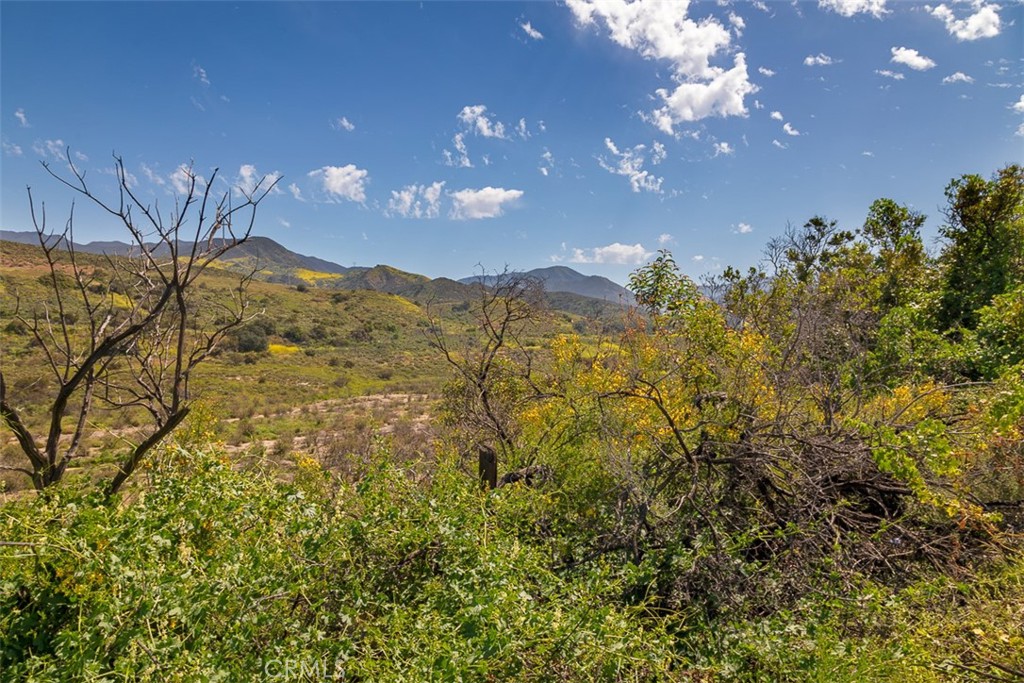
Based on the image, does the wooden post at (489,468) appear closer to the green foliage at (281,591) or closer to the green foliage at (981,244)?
the green foliage at (281,591)

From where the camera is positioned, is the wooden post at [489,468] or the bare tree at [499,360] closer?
the wooden post at [489,468]

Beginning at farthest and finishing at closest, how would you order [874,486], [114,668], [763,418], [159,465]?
[763,418], [874,486], [159,465], [114,668]

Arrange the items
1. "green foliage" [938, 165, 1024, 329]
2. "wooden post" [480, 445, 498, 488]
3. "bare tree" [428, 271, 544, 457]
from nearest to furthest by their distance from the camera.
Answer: "wooden post" [480, 445, 498, 488] < "bare tree" [428, 271, 544, 457] < "green foliage" [938, 165, 1024, 329]

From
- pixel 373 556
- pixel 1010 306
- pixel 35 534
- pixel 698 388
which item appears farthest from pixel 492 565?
pixel 1010 306

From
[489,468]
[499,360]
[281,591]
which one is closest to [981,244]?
[499,360]

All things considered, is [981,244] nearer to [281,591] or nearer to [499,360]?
[499,360]

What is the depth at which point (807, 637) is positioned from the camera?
2.70 meters

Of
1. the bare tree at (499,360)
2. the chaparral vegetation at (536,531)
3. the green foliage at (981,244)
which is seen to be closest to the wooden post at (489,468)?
the chaparral vegetation at (536,531)

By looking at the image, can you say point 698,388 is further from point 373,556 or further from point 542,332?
point 542,332

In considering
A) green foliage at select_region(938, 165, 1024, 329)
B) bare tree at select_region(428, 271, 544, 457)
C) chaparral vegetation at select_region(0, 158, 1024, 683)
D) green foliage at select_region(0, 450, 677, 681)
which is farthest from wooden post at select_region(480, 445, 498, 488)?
green foliage at select_region(938, 165, 1024, 329)

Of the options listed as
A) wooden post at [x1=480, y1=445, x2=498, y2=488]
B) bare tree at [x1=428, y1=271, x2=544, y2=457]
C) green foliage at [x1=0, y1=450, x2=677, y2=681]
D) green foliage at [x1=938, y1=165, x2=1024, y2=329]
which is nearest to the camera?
green foliage at [x1=0, y1=450, x2=677, y2=681]

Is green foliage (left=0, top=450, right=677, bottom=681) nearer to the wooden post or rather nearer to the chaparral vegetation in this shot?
the chaparral vegetation

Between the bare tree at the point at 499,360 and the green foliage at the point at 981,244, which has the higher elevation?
the green foliage at the point at 981,244

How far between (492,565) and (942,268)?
14810 mm
